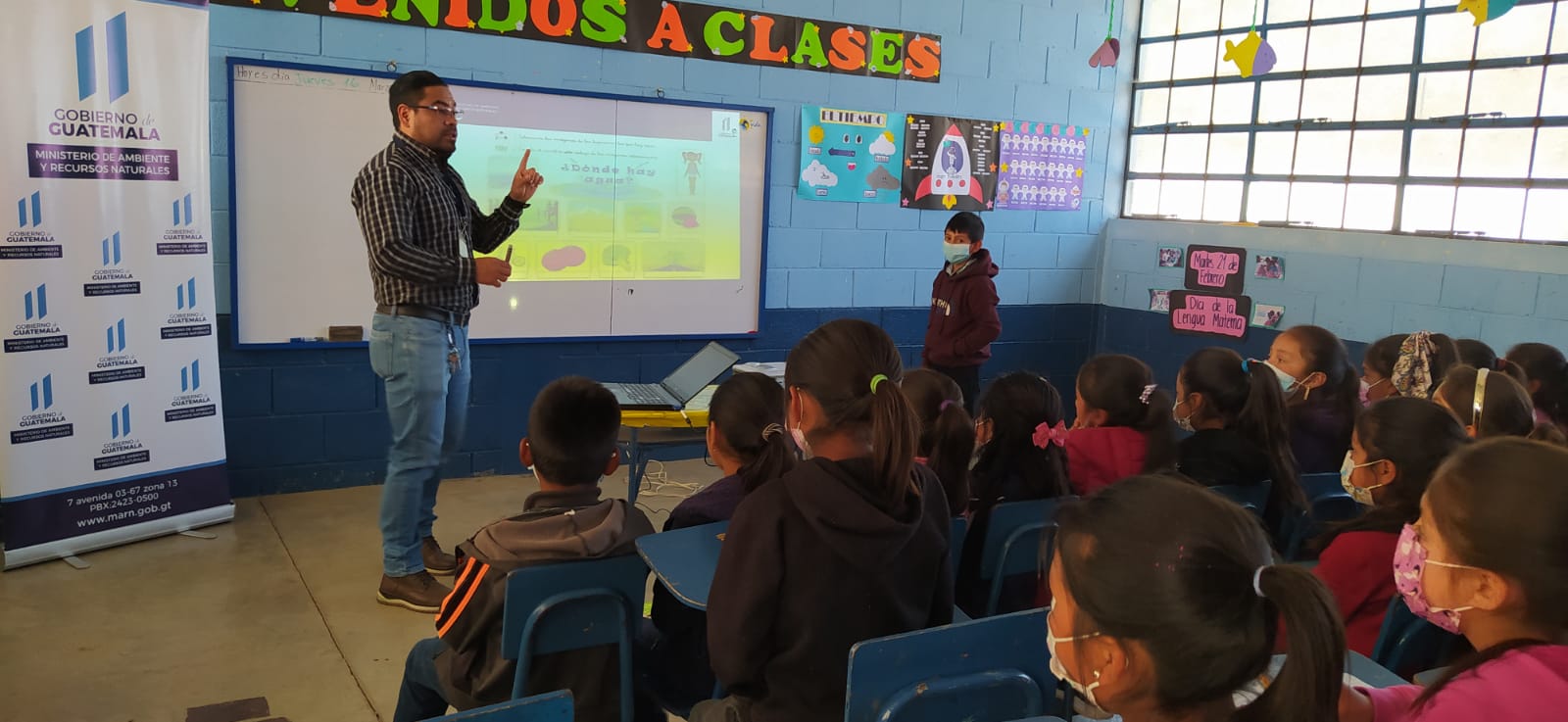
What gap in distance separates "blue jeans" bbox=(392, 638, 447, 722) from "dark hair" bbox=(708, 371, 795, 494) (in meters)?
0.65

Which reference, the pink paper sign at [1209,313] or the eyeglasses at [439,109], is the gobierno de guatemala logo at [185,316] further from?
the pink paper sign at [1209,313]

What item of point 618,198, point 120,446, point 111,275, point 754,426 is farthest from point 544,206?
point 754,426

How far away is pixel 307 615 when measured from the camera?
3.03 m

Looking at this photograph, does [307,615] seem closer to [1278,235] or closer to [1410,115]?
[1278,235]

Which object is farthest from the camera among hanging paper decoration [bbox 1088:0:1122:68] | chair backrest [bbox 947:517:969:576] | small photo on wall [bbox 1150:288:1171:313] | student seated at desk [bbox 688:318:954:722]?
small photo on wall [bbox 1150:288:1171:313]

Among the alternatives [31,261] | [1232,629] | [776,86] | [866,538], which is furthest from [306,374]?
[1232,629]

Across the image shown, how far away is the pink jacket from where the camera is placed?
1043 millimetres

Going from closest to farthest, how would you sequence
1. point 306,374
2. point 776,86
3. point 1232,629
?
1. point 1232,629
2. point 306,374
3. point 776,86

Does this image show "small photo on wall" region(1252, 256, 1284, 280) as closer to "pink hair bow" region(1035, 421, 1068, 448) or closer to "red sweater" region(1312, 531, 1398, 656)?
"pink hair bow" region(1035, 421, 1068, 448)

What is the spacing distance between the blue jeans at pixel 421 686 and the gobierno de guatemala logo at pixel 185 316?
2171 millimetres

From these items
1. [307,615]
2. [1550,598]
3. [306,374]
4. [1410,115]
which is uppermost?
[1410,115]

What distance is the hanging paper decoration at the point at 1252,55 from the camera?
4.96 m

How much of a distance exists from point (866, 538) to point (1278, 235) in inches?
169

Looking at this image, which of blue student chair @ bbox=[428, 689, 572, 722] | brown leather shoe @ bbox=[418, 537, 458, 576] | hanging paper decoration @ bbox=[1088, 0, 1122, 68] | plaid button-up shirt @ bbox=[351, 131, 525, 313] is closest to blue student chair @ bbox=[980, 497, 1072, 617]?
blue student chair @ bbox=[428, 689, 572, 722]
